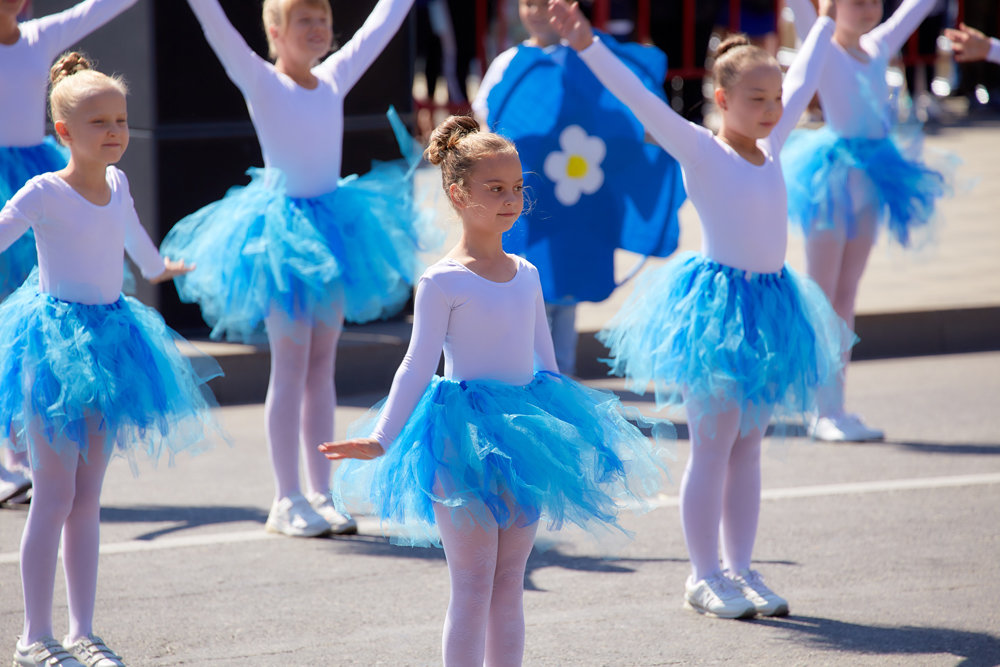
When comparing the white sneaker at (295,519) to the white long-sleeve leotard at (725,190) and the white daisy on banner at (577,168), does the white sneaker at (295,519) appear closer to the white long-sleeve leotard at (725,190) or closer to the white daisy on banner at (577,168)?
the white long-sleeve leotard at (725,190)

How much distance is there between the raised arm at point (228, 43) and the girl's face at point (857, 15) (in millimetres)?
2821

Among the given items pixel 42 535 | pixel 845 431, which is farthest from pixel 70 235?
pixel 845 431

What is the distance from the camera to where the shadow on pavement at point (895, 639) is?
4008 millimetres

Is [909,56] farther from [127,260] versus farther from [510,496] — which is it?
[510,496]

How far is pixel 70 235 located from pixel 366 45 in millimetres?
1821

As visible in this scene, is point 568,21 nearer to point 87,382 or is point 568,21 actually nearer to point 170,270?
point 170,270

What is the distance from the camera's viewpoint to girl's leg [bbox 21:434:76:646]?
12.5ft

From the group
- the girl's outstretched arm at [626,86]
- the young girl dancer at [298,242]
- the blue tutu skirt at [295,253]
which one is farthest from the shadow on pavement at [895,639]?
the blue tutu skirt at [295,253]

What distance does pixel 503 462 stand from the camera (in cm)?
326

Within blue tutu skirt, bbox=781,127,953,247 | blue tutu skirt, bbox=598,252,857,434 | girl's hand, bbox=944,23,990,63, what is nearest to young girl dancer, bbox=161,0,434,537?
blue tutu skirt, bbox=598,252,857,434

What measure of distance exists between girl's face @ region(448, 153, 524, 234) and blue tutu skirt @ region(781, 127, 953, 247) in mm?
3361

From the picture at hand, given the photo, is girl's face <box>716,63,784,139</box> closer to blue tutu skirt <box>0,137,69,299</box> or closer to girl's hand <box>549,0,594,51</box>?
girl's hand <box>549,0,594,51</box>

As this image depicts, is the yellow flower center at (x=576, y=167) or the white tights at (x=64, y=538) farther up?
the yellow flower center at (x=576, y=167)

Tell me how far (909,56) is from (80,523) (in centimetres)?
1344
